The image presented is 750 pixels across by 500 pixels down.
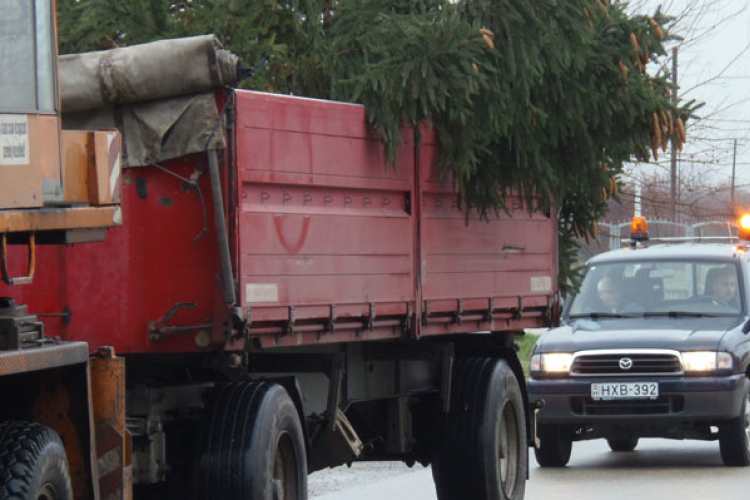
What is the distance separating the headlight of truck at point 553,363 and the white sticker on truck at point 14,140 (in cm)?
929

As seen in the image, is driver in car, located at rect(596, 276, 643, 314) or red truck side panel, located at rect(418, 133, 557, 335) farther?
driver in car, located at rect(596, 276, 643, 314)

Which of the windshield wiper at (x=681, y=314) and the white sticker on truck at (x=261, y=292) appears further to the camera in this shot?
the windshield wiper at (x=681, y=314)

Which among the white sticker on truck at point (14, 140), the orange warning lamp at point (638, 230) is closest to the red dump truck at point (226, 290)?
the white sticker on truck at point (14, 140)

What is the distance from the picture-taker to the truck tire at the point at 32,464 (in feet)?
18.3

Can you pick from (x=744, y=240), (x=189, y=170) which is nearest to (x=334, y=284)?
(x=189, y=170)

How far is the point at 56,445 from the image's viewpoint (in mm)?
5922

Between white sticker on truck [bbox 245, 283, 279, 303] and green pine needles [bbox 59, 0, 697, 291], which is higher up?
green pine needles [bbox 59, 0, 697, 291]

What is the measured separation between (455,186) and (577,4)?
1.32 meters

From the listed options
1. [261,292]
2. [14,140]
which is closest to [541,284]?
[261,292]

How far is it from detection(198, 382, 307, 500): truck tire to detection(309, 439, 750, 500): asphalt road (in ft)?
12.3

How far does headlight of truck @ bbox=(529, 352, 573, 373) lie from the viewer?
14.3 m

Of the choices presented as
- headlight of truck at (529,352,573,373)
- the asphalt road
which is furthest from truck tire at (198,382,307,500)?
headlight of truck at (529,352,573,373)

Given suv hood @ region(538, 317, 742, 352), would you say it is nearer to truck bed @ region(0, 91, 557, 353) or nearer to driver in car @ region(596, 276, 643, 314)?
driver in car @ region(596, 276, 643, 314)

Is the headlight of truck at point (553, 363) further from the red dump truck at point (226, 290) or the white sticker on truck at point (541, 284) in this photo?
the red dump truck at point (226, 290)
